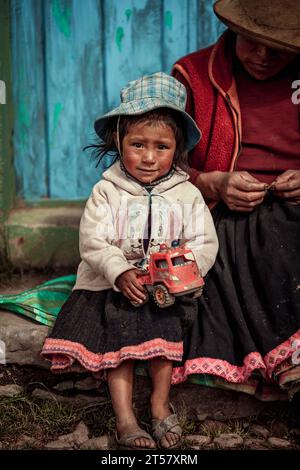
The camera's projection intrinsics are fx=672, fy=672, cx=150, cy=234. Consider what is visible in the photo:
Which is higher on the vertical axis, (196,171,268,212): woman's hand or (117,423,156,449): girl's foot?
(196,171,268,212): woman's hand

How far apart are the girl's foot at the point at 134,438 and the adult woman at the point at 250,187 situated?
342 mm

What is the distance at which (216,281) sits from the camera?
3037mm

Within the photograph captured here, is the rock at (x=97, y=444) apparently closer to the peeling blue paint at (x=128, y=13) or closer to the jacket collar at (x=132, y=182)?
the jacket collar at (x=132, y=182)

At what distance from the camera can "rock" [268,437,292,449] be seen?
2.88m

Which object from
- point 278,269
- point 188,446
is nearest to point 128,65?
point 278,269

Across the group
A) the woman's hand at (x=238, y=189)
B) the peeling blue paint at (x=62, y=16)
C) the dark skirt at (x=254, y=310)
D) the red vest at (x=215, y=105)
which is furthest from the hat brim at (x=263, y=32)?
the peeling blue paint at (x=62, y=16)

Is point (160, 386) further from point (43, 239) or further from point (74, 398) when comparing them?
point (43, 239)

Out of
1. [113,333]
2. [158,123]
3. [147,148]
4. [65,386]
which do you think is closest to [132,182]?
[147,148]

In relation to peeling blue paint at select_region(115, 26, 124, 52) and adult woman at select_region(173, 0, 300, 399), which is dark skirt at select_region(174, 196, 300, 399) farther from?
peeling blue paint at select_region(115, 26, 124, 52)

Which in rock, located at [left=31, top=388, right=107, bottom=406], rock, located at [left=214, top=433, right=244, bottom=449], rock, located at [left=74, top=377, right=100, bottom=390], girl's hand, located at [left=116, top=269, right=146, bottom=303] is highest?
girl's hand, located at [left=116, top=269, right=146, bottom=303]

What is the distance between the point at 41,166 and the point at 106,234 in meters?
1.41

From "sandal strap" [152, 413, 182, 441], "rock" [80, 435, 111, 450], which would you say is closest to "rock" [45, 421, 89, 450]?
"rock" [80, 435, 111, 450]

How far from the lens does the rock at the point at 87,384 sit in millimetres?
3107

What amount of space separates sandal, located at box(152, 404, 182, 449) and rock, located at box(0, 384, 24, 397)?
736mm
